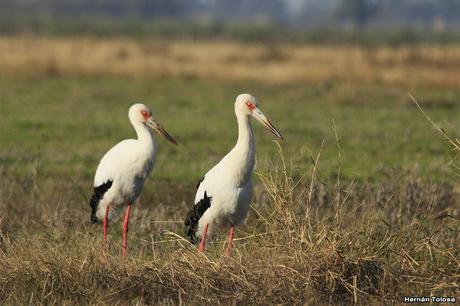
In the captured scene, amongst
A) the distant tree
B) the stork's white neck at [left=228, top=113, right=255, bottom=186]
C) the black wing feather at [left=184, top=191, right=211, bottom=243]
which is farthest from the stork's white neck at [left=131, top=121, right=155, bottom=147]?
the distant tree

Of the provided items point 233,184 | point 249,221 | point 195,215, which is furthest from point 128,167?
point 249,221

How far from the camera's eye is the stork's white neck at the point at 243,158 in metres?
7.50

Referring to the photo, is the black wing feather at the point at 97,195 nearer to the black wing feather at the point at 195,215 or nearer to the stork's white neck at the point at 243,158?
the black wing feather at the point at 195,215

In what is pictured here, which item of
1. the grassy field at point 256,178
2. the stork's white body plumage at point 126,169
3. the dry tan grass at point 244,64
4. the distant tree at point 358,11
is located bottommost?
the distant tree at point 358,11

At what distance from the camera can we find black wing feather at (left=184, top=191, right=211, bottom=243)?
25.7 feet

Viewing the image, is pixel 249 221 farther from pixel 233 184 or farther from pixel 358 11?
pixel 358 11

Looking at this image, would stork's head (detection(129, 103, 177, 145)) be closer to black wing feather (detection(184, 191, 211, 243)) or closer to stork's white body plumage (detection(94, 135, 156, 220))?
stork's white body plumage (detection(94, 135, 156, 220))

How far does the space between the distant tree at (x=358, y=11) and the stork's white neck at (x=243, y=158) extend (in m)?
121

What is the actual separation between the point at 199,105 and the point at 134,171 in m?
13.1

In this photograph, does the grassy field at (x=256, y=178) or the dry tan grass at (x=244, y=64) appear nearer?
the grassy field at (x=256, y=178)

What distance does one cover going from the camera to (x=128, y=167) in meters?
8.38

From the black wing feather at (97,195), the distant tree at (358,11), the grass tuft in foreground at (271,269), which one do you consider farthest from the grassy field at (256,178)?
the distant tree at (358,11)

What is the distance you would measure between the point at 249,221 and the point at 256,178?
1878mm

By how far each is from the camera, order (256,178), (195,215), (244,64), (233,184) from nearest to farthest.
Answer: (233,184) < (195,215) < (256,178) < (244,64)
